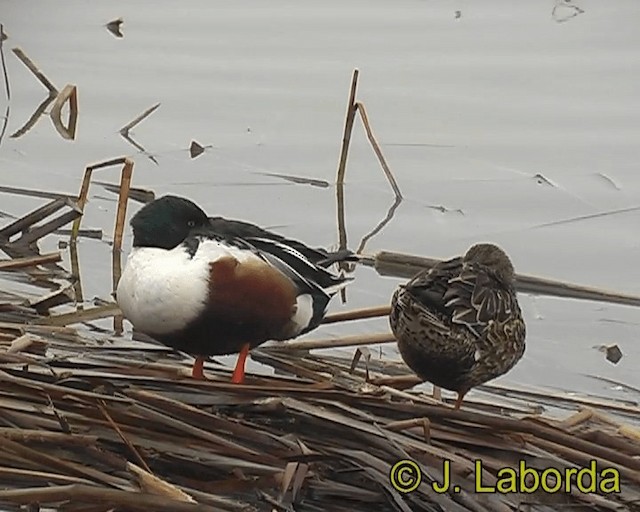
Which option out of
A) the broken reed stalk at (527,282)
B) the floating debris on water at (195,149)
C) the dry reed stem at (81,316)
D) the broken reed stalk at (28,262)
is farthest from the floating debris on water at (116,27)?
the dry reed stem at (81,316)

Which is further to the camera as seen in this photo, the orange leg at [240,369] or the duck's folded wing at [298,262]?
the duck's folded wing at [298,262]

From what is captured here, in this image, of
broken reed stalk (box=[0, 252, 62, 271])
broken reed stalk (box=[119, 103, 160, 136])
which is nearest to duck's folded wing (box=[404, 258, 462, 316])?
broken reed stalk (box=[0, 252, 62, 271])

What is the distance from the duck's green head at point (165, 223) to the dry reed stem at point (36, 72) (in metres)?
3.66

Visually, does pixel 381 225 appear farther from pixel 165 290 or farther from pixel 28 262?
pixel 165 290

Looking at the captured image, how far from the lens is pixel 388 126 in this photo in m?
7.57

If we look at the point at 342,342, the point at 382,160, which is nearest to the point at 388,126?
the point at 382,160

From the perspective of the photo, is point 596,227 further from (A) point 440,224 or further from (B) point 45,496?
(B) point 45,496

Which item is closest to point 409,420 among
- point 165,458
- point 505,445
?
point 505,445

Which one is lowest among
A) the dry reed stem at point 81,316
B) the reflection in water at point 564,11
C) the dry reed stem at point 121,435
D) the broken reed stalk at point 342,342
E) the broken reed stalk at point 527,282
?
the dry reed stem at point 121,435

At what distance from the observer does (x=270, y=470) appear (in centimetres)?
343

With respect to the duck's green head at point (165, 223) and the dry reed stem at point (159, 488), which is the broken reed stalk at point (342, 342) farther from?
the dry reed stem at point (159, 488)

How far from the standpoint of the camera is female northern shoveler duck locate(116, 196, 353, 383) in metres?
3.96

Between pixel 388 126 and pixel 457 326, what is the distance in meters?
3.80

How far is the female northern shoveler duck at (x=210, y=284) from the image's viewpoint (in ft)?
13.0
